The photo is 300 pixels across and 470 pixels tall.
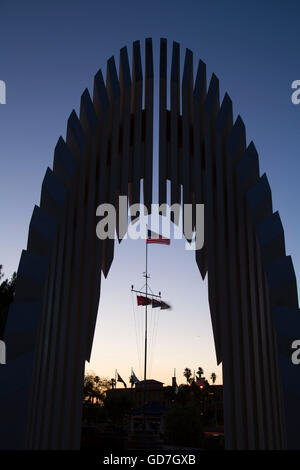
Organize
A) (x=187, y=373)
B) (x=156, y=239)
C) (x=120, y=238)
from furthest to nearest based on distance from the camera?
(x=187, y=373), (x=156, y=239), (x=120, y=238)

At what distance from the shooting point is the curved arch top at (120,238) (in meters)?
8.51

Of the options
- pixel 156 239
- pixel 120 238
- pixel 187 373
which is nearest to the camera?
pixel 120 238

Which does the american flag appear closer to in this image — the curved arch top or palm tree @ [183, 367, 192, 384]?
the curved arch top

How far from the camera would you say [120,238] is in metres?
10.5

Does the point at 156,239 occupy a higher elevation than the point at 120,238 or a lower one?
higher

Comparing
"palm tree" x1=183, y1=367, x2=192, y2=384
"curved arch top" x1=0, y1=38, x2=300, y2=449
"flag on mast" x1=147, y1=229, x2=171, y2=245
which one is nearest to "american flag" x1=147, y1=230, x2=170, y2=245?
"flag on mast" x1=147, y1=229, x2=171, y2=245

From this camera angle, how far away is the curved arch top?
8508 millimetres

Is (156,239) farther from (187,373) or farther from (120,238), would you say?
(187,373)

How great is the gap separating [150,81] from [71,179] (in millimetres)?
3299

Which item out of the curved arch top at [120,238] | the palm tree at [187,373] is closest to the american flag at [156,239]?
the curved arch top at [120,238]

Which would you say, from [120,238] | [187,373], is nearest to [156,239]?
[120,238]

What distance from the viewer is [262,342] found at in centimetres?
916

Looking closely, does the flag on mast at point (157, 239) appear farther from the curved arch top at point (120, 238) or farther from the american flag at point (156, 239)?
the curved arch top at point (120, 238)
